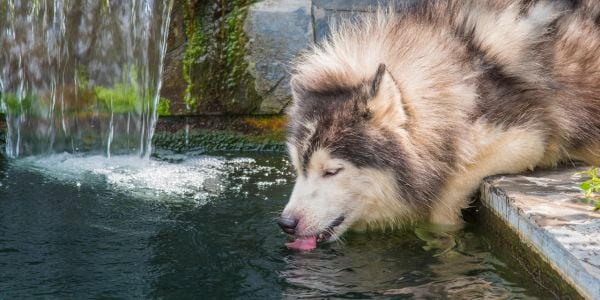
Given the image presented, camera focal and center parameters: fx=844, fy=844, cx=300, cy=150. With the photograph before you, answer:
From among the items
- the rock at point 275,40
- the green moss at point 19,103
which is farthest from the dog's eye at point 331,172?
the green moss at point 19,103

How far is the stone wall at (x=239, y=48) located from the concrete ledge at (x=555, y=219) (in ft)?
9.93

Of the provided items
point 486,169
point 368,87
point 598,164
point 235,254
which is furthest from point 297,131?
point 598,164

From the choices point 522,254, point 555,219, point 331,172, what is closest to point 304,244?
point 331,172

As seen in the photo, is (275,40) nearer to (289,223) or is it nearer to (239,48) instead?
(239,48)

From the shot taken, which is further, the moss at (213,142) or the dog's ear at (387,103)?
the moss at (213,142)

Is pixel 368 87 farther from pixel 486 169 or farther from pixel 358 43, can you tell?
pixel 486 169

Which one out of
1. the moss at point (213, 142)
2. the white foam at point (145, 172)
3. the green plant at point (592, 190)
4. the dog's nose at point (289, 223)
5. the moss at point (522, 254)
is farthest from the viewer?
the moss at point (213, 142)

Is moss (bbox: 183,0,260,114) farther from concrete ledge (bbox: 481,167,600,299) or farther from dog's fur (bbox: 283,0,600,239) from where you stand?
concrete ledge (bbox: 481,167,600,299)

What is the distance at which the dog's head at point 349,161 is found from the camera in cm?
468

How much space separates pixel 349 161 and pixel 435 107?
593 millimetres

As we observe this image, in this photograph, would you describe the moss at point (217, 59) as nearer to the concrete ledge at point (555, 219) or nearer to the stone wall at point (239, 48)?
the stone wall at point (239, 48)

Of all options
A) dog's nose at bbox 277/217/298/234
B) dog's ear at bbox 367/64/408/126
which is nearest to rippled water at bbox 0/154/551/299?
dog's nose at bbox 277/217/298/234

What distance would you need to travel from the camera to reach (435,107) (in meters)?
4.80

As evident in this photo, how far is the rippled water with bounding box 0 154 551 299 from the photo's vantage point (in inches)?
163
